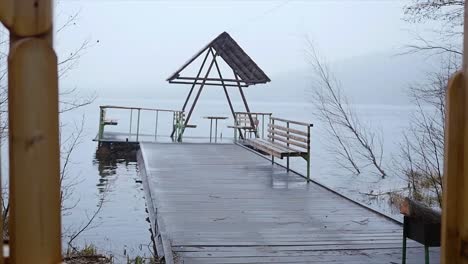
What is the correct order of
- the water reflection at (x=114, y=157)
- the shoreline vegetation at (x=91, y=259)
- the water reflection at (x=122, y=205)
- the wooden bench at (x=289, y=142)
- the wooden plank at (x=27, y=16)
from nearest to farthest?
the wooden plank at (x=27, y=16), the shoreline vegetation at (x=91, y=259), the water reflection at (x=122, y=205), the wooden bench at (x=289, y=142), the water reflection at (x=114, y=157)

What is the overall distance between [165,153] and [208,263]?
8.89 meters

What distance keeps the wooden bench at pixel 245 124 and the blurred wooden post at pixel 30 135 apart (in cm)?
1567

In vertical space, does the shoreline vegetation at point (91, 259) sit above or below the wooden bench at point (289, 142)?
below

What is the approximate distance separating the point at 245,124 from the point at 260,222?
12.6 m

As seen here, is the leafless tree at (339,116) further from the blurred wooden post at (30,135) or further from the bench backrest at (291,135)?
the blurred wooden post at (30,135)

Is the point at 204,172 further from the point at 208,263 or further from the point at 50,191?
the point at 50,191

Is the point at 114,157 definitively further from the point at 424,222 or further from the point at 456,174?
the point at 456,174

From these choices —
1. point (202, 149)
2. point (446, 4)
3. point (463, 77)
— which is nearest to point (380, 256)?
point (463, 77)

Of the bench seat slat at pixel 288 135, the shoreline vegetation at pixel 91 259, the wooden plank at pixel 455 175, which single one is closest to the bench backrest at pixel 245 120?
the bench seat slat at pixel 288 135

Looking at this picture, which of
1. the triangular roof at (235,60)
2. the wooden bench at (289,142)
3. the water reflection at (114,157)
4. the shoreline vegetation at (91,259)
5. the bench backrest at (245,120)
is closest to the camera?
the shoreline vegetation at (91,259)

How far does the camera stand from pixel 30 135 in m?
0.96

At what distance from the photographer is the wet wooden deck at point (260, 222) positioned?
4559 millimetres

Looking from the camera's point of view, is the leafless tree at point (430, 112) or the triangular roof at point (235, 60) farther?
the triangular roof at point (235, 60)

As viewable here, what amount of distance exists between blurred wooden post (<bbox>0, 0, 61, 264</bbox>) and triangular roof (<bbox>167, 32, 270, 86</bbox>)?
14.4 metres
